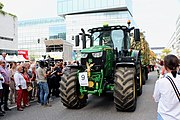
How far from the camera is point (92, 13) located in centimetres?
7888

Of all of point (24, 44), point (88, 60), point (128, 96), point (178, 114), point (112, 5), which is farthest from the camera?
point (24, 44)

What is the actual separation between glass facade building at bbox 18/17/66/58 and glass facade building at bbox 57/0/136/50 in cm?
1085

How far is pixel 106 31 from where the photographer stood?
967 centimetres

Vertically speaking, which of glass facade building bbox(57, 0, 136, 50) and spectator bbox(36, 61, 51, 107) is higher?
glass facade building bbox(57, 0, 136, 50)

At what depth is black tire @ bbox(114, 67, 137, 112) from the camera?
737cm

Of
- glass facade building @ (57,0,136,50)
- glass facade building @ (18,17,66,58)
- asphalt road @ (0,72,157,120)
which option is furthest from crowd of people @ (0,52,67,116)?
glass facade building @ (18,17,66,58)

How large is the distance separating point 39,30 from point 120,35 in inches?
3593

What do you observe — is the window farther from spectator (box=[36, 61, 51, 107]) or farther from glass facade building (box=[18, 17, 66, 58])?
glass facade building (box=[18, 17, 66, 58])

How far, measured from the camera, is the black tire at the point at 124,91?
737 centimetres

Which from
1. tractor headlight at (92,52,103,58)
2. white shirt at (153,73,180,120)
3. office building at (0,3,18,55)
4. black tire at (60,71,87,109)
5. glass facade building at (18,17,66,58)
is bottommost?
black tire at (60,71,87,109)

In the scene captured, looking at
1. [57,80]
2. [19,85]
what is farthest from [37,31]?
[19,85]

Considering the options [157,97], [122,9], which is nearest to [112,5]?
[122,9]

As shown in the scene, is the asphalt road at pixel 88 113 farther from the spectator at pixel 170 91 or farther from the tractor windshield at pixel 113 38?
the spectator at pixel 170 91

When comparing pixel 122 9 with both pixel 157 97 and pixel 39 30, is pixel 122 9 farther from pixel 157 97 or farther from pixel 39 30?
pixel 157 97
